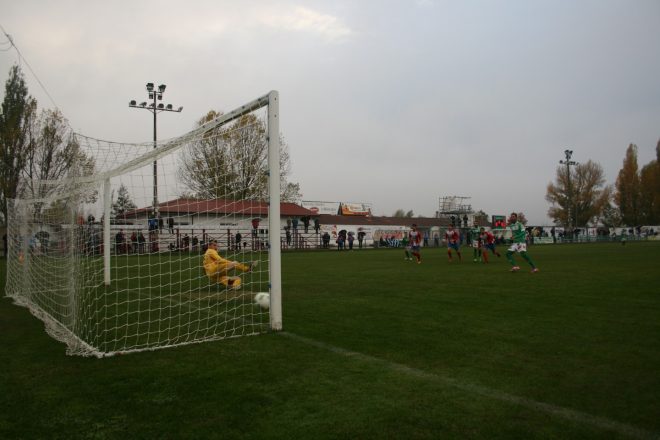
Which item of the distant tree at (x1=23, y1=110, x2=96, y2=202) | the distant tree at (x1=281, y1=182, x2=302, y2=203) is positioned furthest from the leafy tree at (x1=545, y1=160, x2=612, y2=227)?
the distant tree at (x1=23, y1=110, x2=96, y2=202)

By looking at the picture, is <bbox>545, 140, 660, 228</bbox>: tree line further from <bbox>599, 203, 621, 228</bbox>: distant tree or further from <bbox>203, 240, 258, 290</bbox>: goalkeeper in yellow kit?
<bbox>203, 240, 258, 290</bbox>: goalkeeper in yellow kit

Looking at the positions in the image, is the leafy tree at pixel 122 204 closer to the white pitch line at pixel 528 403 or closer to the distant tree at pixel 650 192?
the white pitch line at pixel 528 403

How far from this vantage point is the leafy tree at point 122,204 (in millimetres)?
9453

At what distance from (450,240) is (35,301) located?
17.4 metres

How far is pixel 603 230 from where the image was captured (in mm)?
64562

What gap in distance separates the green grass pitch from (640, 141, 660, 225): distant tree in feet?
240

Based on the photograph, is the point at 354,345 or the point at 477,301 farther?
the point at 477,301

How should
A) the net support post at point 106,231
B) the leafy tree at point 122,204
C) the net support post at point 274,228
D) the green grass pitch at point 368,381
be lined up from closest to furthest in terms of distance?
the green grass pitch at point 368,381, the net support post at point 274,228, the leafy tree at point 122,204, the net support post at point 106,231

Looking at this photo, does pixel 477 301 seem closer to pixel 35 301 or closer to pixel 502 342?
pixel 502 342

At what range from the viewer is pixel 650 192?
6875 centimetres

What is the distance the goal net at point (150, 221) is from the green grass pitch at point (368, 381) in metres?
0.68

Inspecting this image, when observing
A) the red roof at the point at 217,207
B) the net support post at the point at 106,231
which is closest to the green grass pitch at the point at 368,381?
the red roof at the point at 217,207

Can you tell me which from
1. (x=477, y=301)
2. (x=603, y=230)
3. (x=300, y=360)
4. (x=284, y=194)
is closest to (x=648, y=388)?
(x=300, y=360)

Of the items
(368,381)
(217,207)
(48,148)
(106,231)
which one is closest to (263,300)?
(217,207)
